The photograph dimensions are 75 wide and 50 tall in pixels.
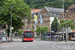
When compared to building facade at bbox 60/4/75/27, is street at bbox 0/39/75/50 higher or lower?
lower

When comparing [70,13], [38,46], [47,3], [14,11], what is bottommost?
[38,46]

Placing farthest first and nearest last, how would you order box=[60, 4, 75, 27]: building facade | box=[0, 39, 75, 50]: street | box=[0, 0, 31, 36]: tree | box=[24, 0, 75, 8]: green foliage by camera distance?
box=[24, 0, 75, 8]: green foliage → box=[60, 4, 75, 27]: building facade → box=[0, 0, 31, 36]: tree → box=[0, 39, 75, 50]: street

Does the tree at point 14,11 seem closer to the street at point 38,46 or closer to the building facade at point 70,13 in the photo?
the street at point 38,46

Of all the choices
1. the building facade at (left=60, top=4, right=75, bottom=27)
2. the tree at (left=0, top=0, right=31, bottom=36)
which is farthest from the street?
the building facade at (left=60, top=4, right=75, bottom=27)

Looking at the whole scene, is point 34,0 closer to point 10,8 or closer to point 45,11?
point 45,11

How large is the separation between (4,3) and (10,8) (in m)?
2.31

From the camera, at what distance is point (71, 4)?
11088 centimetres

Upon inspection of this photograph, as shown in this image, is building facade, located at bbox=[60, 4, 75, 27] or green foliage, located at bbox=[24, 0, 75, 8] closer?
building facade, located at bbox=[60, 4, 75, 27]

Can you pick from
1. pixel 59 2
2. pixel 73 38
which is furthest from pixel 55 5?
pixel 73 38

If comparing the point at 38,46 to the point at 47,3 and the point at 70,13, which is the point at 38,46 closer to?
the point at 70,13

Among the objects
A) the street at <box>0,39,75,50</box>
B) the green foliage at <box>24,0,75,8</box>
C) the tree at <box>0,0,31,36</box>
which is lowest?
the street at <box>0,39,75,50</box>

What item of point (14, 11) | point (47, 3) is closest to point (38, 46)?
point (14, 11)

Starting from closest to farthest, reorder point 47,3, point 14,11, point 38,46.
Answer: point 38,46
point 14,11
point 47,3

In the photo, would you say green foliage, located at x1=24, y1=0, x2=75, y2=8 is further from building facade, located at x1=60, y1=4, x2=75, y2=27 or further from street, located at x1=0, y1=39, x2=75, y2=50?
street, located at x1=0, y1=39, x2=75, y2=50
